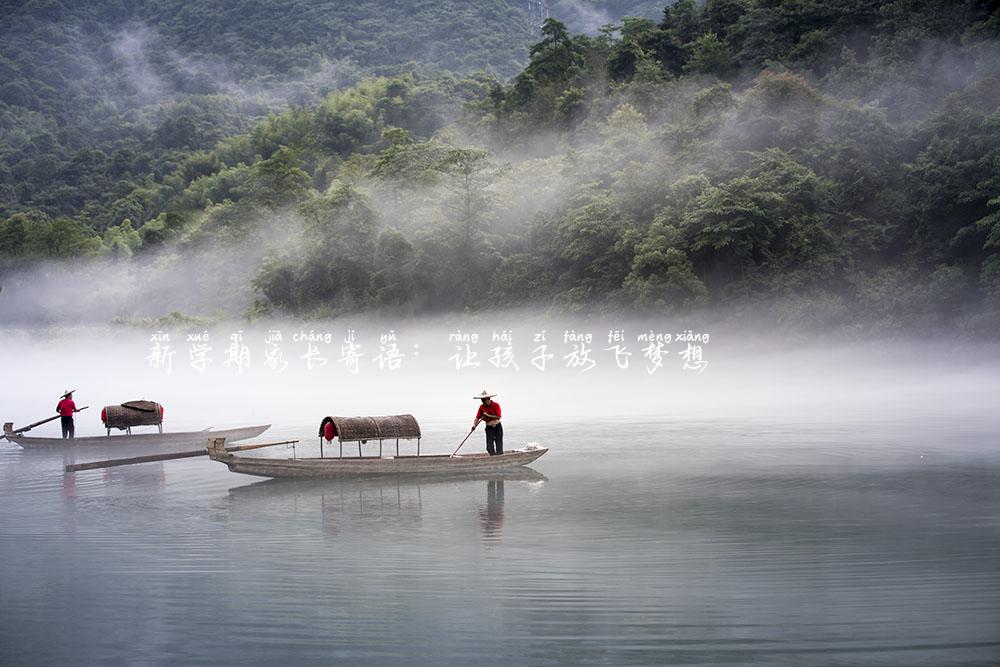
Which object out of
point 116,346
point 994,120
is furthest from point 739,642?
point 116,346

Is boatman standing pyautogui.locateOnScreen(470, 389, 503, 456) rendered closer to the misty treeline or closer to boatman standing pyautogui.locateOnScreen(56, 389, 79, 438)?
boatman standing pyautogui.locateOnScreen(56, 389, 79, 438)

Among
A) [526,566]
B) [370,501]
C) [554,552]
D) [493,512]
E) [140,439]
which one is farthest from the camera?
[140,439]

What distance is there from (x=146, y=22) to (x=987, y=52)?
116m

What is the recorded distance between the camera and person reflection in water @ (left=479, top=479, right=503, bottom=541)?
13.4 meters

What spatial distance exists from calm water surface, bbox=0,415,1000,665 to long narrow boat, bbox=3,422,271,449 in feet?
11.3

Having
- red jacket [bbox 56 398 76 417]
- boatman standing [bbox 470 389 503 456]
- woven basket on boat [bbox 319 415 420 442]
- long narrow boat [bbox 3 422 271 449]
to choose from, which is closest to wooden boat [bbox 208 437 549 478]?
woven basket on boat [bbox 319 415 420 442]

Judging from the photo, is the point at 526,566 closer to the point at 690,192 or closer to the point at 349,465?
the point at 349,465

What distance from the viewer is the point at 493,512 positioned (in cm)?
1494

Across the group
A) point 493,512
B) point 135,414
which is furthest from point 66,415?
point 493,512

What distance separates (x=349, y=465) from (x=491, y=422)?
258 centimetres

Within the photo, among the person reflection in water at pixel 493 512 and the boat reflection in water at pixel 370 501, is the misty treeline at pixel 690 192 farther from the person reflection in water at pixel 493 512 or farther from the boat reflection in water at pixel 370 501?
the person reflection in water at pixel 493 512

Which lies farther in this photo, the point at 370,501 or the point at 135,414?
the point at 135,414

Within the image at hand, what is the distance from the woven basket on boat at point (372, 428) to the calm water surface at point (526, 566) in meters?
0.84

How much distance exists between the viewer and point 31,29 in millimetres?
129750
